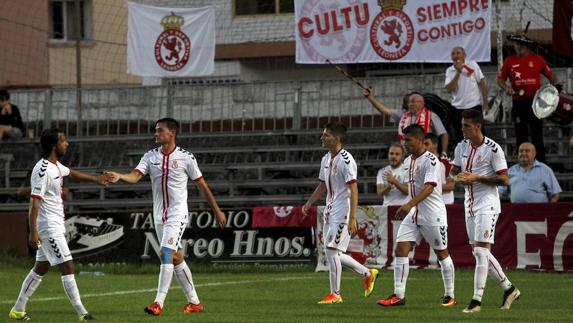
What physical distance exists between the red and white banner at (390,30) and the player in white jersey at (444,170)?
3.90 metres

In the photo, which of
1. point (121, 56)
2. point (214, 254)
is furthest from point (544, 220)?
point (121, 56)

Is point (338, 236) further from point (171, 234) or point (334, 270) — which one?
point (171, 234)

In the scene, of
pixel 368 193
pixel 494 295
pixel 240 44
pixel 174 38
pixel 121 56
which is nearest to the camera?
pixel 494 295

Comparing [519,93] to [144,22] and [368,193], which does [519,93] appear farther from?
[144,22]

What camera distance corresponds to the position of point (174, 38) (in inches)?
999

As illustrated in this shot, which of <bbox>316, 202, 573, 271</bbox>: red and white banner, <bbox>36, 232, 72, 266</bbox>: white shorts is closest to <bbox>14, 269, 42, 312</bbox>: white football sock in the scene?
<bbox>36, 232, 72, 266</bbox>: white shorts

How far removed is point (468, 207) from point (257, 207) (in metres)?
8.54

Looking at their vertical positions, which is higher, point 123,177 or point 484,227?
point 123,177

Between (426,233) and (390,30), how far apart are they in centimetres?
972

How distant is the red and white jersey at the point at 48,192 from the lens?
1332 centimetres

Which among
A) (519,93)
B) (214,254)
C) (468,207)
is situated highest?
(519,93)

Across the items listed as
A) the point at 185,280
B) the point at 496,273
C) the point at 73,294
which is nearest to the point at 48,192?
the point at 73,294

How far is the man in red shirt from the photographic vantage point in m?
21.6

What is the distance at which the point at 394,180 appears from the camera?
63.1ft
